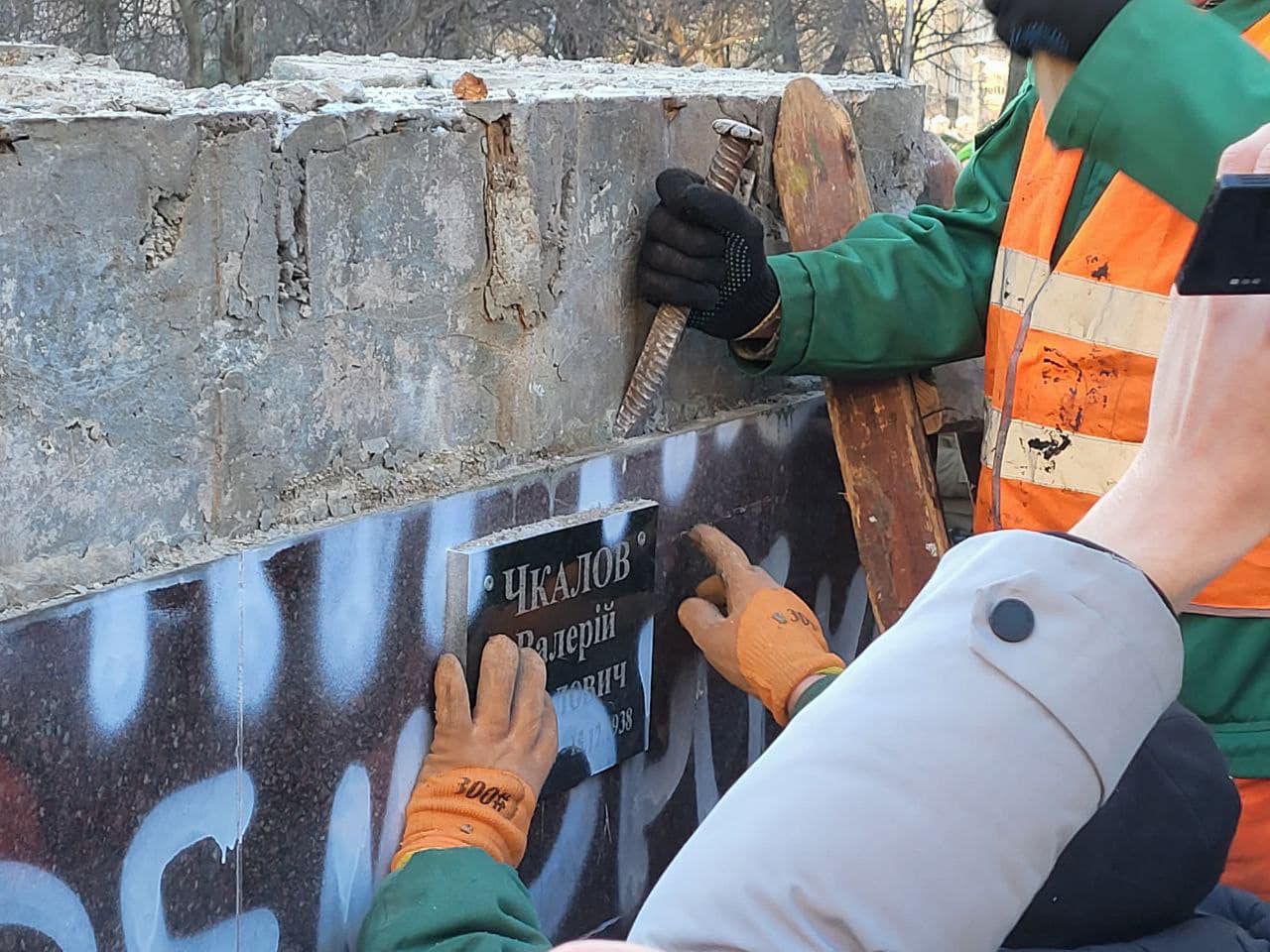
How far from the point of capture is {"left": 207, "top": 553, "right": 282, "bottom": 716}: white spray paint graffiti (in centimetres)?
180

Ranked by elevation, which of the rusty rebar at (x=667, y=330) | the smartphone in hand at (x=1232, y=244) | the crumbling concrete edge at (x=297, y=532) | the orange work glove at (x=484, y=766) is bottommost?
the orange work glove at (x=484, y=766)

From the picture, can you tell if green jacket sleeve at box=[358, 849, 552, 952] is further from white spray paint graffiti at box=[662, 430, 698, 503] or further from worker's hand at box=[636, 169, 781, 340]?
worker's hand at box=[636, 169, 781, 340]

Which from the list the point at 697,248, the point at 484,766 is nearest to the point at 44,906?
the point at 484,766

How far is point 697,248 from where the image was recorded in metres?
2.34

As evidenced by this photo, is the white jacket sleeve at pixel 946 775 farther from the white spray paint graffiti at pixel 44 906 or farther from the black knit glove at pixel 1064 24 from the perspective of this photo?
the white spray paint graffiti at pixel 44 906

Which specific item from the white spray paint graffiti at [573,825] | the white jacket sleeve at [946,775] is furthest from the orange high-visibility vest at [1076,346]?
the white jacket sleeve at [946,775]

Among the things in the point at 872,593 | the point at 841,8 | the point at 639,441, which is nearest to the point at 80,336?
the point at 639,441

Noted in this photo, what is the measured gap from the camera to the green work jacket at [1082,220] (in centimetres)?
161

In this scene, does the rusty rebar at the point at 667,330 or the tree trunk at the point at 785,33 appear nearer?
the rusty rebar at the point at 667,330

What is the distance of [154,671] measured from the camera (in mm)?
1733

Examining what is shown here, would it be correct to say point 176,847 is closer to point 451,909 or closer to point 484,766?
point 451,909

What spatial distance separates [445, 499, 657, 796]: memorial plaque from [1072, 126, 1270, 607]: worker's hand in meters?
1.29

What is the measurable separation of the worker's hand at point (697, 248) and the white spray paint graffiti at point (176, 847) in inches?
39.2

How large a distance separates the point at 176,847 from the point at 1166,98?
1.42 metres
